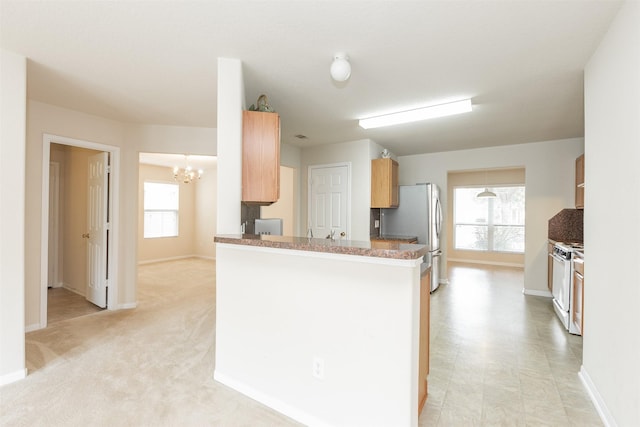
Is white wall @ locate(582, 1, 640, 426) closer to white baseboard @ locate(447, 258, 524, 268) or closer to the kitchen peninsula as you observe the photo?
the kitchen peninsula

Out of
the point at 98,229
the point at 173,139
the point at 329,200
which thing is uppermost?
the point at 173,139

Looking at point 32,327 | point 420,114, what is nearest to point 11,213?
point 32,327

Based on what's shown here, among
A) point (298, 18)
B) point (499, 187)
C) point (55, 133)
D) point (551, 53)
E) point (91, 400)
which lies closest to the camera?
point (298, 18)

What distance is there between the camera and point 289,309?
188cm

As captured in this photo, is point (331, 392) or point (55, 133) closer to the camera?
point (331, 392)

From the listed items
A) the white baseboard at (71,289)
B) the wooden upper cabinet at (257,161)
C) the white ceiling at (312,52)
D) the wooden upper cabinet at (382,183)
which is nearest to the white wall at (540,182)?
the white ceiling at (312,52)

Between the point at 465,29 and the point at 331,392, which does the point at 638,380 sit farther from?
the point at 465,29

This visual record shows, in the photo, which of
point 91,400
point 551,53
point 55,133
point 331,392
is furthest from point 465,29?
point 55,133

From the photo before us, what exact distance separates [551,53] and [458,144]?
111 inches

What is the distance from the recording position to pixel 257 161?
239 cm

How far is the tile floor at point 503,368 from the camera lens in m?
1.89

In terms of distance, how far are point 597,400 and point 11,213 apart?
4407 mm

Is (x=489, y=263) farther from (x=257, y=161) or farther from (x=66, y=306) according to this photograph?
(x=66, y=306)

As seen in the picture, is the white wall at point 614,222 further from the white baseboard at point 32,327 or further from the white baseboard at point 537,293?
the white baseboard at point 32,327
